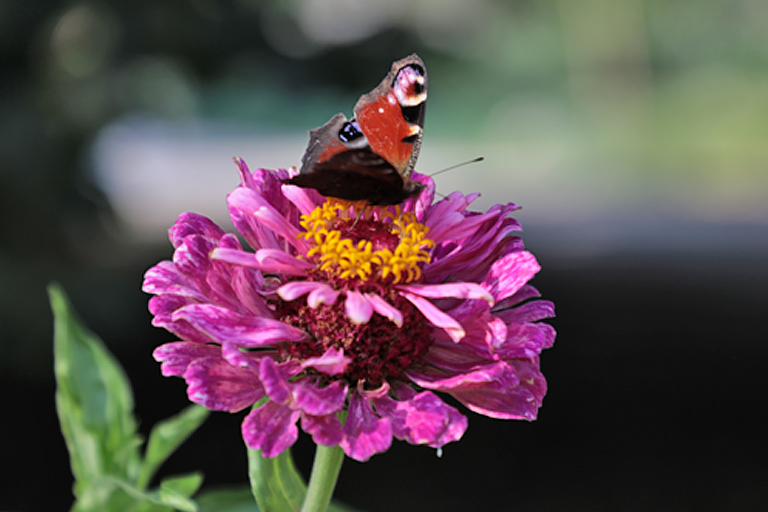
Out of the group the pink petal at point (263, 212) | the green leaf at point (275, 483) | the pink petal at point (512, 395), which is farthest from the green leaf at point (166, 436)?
the pink petal at point (512, 395)

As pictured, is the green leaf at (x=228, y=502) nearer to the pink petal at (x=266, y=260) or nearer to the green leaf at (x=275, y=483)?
the green leaf at (x=275, y=483)

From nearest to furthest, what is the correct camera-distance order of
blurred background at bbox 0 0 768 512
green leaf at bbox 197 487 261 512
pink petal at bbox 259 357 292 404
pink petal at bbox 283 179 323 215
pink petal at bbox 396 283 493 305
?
pink petal at bbox 259 357 292 404 → pink petal at bbox 396 283 493 305 → pink petal at bbox 283 179 323 215 → green leaf at bbox 197 487 261 512 → blurred background at bbox 0 0 768 512

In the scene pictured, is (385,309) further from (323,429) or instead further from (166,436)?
(166,436)

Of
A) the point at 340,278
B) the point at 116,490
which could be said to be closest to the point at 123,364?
the point at 116,490

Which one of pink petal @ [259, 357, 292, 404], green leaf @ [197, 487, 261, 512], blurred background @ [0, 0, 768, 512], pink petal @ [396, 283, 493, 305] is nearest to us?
pink petal @ [259, 357, 292, 404]

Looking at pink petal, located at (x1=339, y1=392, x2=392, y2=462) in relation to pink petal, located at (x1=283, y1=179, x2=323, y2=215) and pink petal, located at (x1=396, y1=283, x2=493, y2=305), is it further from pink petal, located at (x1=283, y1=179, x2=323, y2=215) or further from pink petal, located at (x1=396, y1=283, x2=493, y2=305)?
pink petal, located at (x1=283, y1=179, x2=323, y2=215)

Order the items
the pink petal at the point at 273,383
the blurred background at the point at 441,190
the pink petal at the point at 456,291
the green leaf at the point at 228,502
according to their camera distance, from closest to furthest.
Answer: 1. the pink petal at the point at 273,383
2. the pink petal at the point at 456,291
3. the green leaf at the point at 228,502
4. the blurred background at the point at 441,190

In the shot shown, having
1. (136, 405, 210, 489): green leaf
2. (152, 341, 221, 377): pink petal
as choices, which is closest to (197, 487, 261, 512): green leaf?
(136, 405, 210, 489): green leaf
